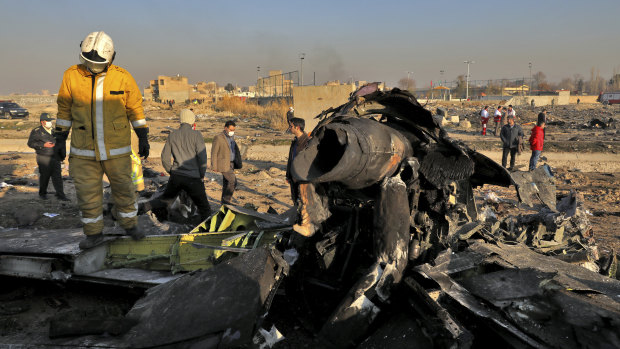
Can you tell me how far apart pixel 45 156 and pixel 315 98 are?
986cm

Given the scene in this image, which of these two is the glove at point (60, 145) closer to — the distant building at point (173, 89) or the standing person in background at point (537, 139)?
the standing person in background at point (537, 139)

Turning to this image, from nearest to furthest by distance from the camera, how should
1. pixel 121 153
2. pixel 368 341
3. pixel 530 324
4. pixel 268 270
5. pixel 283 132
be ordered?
1. pixel 530 324
2. pixel 368 341
3. pixel 268 270
4. pixel 121 153
5. pixel 283 132

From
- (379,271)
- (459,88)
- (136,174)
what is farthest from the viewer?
(459,88)

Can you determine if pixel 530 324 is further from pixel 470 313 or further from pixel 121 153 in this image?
pixel 121 153

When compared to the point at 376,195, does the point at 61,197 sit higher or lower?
lower

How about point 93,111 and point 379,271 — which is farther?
point 93,111

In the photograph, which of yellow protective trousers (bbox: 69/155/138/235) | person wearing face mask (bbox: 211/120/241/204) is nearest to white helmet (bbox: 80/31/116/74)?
yellow protective trousers (bbox: 69/155/138/235)

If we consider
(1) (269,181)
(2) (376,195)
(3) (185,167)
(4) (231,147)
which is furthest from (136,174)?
(2) (376,195)

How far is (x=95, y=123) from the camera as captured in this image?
141 inches

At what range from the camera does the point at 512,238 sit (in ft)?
12.8

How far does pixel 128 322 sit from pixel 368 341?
4.79ft

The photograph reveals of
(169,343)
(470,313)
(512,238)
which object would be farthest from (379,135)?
(512,238)

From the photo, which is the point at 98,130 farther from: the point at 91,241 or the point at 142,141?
the point at 91,241

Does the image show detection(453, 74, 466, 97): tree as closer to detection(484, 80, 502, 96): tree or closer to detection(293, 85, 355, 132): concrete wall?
detection(484, 80, 502, 96): tree
